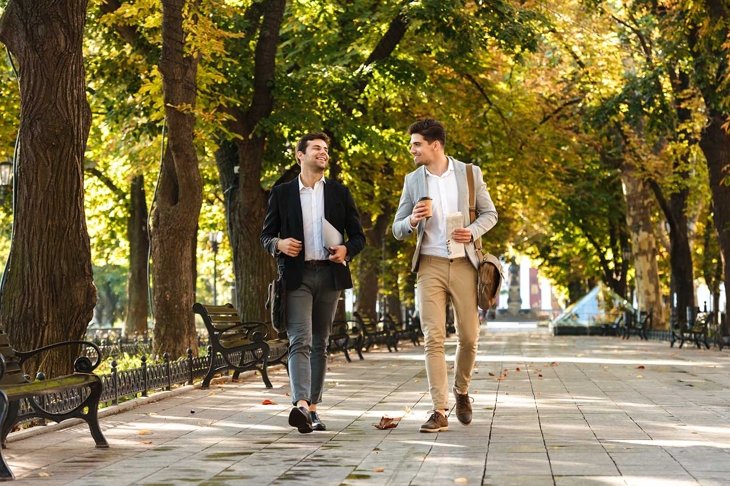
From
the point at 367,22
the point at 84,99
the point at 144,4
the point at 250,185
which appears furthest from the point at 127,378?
the point at 367,22

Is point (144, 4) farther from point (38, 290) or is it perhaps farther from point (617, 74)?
point (617, 74)

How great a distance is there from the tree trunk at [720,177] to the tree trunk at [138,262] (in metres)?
13.7

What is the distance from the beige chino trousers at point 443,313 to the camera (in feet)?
33.3

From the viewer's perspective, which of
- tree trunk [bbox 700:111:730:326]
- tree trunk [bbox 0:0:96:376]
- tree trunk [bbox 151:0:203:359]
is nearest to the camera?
tree trunk [bbox 0:0:96:376]

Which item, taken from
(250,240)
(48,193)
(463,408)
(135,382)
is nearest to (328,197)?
(463,408)

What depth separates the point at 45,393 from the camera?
29.0 ft

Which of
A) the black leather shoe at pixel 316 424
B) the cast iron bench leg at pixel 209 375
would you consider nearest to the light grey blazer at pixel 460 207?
the black leather shoe at pixel 316 424

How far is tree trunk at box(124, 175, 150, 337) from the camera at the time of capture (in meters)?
34.8

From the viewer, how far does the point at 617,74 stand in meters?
38.1

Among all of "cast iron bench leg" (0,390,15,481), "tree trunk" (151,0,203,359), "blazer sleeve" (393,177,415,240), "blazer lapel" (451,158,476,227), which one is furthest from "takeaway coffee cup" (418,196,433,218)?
"tree trunk" (151,0,203,359)

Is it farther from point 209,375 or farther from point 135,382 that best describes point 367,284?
point 135,382

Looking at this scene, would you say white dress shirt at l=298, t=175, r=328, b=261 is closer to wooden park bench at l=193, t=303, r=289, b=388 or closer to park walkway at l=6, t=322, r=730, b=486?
park walkway at l=6, t=322, r=730, b=486

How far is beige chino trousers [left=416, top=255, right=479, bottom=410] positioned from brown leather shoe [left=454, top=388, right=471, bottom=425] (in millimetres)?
136

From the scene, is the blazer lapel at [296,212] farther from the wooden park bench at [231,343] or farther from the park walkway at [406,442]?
the wooden park bench at [231,343]
